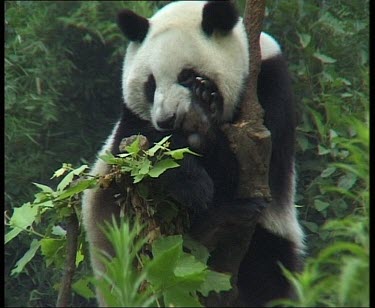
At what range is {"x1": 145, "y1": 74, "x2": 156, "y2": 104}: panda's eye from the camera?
5.62m

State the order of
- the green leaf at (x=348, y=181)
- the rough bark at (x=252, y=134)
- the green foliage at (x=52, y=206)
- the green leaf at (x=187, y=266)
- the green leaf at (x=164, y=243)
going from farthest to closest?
the green leaf at (x=348, y=181) < the rough bark at (x=252, y=134) < the green foliage at (x=52, y=206) < the green leaf at (x=164, y=243) < the green leaf at (x=187, y=266)

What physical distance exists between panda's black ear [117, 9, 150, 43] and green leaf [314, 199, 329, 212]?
1845 millimetres

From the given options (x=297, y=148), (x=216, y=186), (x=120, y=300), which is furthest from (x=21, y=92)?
(x=120, y=300)

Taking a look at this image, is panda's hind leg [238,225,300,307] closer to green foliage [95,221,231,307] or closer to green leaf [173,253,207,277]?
green foliage [95,221,231,307]

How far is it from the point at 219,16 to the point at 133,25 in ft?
1.75

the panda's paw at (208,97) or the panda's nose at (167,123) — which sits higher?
the panda's paw at (208,97)

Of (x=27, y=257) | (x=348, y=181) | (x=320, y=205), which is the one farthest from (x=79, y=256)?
(x=320, y=205)

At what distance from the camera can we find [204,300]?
541cm

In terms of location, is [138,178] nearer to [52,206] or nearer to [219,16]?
[52,206]

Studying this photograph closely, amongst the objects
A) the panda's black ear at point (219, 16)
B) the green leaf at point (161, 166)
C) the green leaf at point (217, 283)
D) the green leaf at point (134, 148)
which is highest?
the panda's black ear at point (219, 16)

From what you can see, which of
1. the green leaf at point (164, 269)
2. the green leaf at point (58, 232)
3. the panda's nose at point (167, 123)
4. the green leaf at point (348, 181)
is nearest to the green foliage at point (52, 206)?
the green leaf at point (58, 232)

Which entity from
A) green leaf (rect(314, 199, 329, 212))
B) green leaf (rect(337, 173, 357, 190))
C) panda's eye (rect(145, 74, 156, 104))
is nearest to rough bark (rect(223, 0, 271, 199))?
panda's eye (rect(145, 74, 156, 104))

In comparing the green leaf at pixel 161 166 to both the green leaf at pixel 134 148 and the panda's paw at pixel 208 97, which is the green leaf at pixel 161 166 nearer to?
the green leaf at pixel 134 148

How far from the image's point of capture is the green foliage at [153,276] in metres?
3.27
